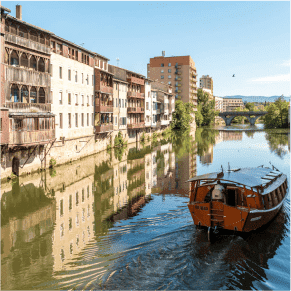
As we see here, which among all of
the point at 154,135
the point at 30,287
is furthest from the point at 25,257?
the point at 154,135

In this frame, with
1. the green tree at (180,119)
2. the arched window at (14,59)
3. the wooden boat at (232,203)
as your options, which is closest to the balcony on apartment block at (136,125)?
the arched window at (14,59)

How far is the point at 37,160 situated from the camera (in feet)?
112

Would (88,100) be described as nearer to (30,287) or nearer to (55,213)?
(55,213)

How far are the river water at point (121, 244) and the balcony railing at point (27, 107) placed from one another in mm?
6142

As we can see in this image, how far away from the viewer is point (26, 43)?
32281mm

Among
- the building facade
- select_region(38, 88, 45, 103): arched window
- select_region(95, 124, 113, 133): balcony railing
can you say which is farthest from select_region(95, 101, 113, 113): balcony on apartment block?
the building facade

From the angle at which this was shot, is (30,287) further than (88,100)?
No

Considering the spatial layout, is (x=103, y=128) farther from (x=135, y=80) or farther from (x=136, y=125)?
(x=135, y=80)

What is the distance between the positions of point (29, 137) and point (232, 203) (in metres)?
19.6

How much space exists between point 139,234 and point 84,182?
14.7 meters

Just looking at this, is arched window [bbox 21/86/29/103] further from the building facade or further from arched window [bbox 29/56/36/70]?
the building facade

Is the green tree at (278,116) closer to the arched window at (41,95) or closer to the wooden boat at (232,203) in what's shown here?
the arched window at (41,95)

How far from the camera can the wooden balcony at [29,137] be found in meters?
29.7

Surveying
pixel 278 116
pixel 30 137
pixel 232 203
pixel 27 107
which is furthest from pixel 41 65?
pixel 278 116
